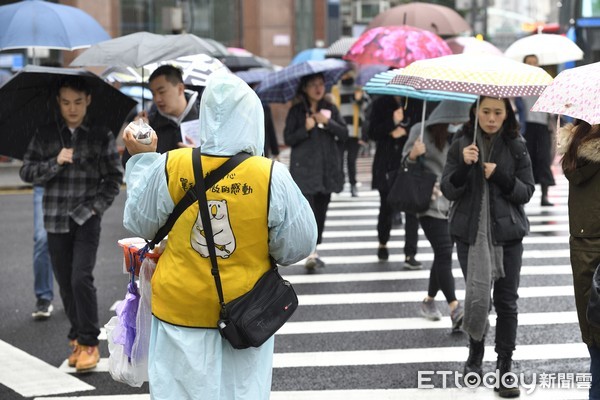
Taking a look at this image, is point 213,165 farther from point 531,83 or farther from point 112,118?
point 112,118

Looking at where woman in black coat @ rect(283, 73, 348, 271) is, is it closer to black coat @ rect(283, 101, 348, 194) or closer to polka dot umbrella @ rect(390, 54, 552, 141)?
black coat @ rect(283, 101, 348, 194)

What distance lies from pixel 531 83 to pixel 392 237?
672 centimetres

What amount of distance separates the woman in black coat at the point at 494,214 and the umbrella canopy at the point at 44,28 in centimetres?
383

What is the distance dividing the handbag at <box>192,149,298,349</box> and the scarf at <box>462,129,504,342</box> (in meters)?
2.17

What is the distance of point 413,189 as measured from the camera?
7.71m

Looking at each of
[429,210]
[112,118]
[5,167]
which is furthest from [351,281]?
[5,167]

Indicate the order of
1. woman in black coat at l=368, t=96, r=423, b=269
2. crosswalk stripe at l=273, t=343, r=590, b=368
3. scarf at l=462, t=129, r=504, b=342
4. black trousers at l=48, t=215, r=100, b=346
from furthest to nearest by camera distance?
woman in black coat at l=368, t=96, r=423, b=269, crosswalk stripe at l=273, t=343, r=590, b=368, black trousers at l=48, t=215, r=100, b=346, scarf at l=462, t=129, r=504, b=342

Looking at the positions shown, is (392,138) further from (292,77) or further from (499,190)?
(499,190)

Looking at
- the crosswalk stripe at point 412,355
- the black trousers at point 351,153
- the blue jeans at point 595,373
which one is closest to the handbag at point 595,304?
the blue jeans at point 595,373

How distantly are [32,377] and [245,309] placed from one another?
10.5 ft

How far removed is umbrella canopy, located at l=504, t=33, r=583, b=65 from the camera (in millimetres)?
12117

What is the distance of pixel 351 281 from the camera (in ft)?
31.7

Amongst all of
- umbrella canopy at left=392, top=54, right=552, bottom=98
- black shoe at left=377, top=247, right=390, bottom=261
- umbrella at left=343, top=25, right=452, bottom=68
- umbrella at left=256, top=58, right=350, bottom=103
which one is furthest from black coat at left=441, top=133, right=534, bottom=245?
black shoe at left=377, top=247, right=390, bottom=261

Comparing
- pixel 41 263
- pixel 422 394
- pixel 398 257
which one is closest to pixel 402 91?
pixel 398 257
